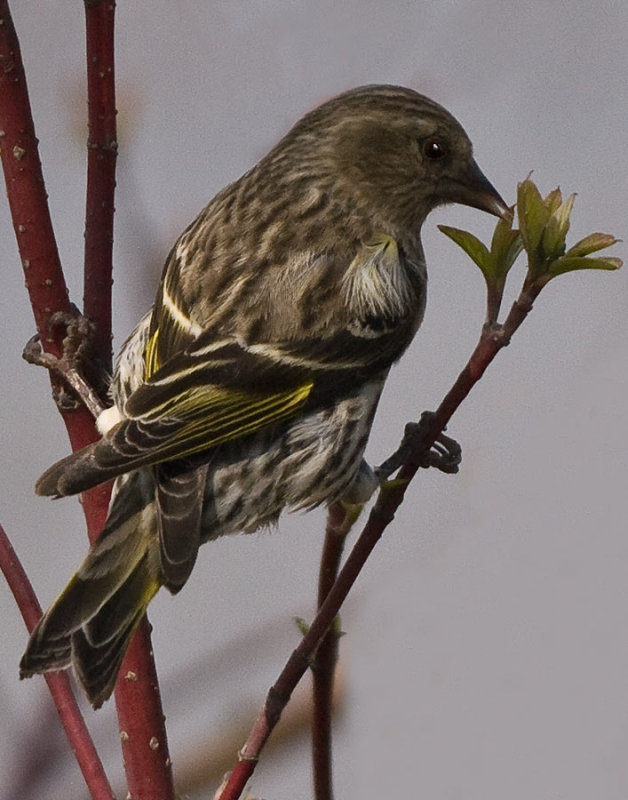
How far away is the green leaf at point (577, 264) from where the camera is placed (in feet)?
6.95

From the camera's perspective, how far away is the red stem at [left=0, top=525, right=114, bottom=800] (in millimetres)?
2498

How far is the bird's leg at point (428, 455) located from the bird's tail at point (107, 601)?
691 millimetres

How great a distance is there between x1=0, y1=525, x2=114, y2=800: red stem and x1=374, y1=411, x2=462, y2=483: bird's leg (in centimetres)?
101

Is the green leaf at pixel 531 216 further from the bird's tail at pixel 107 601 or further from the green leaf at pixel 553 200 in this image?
the bird's tail at pixel 107 601

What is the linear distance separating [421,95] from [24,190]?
5.68 ft

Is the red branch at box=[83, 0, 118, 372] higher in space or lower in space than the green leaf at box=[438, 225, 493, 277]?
higher

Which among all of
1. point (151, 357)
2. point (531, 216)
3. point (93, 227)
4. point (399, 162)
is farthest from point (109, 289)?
point (399, 162)

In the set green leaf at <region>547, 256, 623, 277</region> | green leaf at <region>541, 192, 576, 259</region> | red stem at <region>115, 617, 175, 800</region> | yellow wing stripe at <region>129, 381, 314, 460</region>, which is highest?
green leaf at <region>541, 192, 576, 259</region>

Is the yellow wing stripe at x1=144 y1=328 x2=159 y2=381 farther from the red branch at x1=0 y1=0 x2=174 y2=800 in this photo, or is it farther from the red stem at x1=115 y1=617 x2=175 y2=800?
the red stem at x1=115 y1=617 x2=175 y2=800

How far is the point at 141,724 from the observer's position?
2.84 metres

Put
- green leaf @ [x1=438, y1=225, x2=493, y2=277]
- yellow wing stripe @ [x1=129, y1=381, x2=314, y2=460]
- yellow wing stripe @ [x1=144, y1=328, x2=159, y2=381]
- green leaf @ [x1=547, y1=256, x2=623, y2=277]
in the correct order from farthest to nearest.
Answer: yellow wing stripe @ [x1=144, y1=328, x2=159, y2=381]
yellow wing stripe @ [x1=129, y1=381, x2=314, y2=460]
green leaf @ [x1=438, y1=225, x2=493, y2=277]
green leaf @ [x1=547, y1=256, x2=623, y2=277]

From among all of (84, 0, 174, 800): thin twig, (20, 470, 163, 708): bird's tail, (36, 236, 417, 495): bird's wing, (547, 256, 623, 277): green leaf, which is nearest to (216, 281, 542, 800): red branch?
(547, 256, 623, 277): green leaf

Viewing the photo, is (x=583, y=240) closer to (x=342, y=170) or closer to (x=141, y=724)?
(x=141, y=724)

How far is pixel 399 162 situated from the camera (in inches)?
163
